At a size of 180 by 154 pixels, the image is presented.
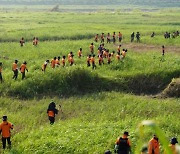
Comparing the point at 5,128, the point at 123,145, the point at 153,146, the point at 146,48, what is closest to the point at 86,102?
the point at 5,128

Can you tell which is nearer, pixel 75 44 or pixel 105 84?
pixel 105 84

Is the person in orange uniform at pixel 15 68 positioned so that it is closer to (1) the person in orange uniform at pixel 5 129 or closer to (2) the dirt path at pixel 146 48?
(1) the person in orange uniform at pixel 5 129

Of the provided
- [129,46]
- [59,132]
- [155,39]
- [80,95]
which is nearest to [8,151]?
[59,132]

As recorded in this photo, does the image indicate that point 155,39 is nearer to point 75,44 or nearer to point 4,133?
point 75,44

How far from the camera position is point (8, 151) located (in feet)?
34.9

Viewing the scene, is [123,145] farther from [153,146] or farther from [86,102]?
[86,102]

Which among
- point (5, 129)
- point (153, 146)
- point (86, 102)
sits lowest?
point (86, 102)

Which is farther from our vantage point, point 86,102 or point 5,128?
point 86,102

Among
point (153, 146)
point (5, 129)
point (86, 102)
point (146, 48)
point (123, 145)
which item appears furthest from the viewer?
point (146, 48)

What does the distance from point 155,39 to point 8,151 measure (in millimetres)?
27712

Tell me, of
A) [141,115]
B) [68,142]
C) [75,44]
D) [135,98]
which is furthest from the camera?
[75,44]

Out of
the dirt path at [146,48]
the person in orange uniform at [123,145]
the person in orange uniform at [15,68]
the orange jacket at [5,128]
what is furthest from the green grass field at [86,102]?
the dirt path at [146,48]

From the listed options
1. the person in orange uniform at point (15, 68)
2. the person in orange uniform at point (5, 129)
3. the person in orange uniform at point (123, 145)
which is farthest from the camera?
the person in orange uniform at point (15, 68)

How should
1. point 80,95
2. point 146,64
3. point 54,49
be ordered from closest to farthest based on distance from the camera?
point 80,95, point 146,64, point 54,49
